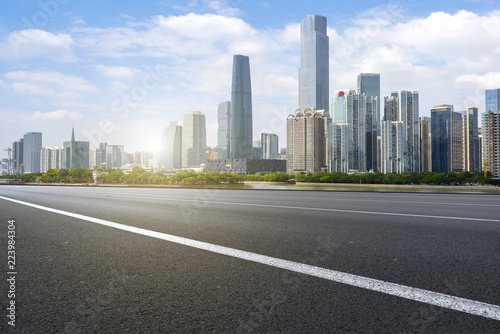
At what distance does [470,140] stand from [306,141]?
89.1 m

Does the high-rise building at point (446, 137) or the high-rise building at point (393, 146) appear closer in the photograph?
the high-rise building at point (393, 146)

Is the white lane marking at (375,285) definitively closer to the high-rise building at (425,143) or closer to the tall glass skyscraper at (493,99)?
the high-rise building at (425,143)

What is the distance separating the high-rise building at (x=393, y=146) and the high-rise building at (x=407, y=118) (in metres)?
1.08

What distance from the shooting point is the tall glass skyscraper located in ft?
557

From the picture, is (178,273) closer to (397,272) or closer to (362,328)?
(362,328)

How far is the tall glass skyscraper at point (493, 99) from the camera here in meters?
170

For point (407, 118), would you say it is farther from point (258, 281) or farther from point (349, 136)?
point (258, 281)

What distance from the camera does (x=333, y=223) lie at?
771 cm

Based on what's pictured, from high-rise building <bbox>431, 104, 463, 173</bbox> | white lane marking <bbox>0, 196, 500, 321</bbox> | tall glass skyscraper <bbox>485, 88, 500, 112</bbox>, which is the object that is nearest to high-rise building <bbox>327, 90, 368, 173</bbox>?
high-rise building <bbox>431, 104, 463, 173</bbox>

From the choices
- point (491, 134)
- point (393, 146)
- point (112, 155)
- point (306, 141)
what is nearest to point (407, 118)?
point (393, 146)

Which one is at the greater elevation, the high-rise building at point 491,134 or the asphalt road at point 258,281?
the high-rise building at point 491,134

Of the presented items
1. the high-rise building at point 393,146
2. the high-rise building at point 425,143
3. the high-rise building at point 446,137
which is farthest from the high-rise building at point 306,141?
the high-rise building at point 446,137

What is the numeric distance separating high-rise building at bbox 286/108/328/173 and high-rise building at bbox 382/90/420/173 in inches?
1368

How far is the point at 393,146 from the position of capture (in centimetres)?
14662
